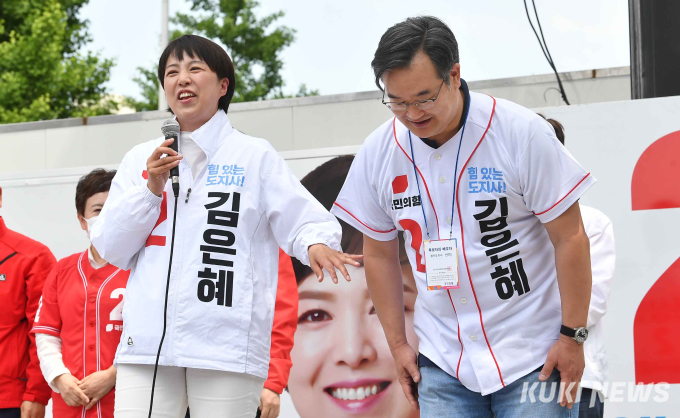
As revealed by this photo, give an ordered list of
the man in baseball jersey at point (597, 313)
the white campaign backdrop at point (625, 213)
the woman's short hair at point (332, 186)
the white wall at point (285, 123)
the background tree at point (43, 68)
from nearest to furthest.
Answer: the man in baseball jersey at point (597, 313), the white campaign backdrop at point (625, 213), the woman's short hair at point (332, 186), the white wall at point (285, 123), the background tree at point (43, 68)

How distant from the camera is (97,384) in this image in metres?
2.68

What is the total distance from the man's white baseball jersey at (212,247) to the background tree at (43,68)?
44.2 feet

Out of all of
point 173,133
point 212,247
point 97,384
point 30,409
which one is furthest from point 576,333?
point 30,409

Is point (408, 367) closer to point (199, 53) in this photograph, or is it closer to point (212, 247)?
point (212, 247)

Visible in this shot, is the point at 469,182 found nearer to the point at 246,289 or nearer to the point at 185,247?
the point at 246,289

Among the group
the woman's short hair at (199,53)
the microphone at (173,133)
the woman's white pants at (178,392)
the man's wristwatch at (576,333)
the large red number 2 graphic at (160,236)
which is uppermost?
the woman's short hair at (199,53)

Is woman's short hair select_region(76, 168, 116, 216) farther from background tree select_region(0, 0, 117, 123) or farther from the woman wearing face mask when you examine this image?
background tree select_region(0, 0, 117, 123)

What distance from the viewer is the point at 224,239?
2.08 meters

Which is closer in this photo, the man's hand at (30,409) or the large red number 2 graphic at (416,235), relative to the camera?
the large red number 2 graphic at (416,235)

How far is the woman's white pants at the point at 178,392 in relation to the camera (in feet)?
6.59

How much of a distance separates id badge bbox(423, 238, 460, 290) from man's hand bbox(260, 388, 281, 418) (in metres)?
1.03

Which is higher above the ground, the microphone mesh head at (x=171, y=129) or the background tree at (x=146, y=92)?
the background tree at (x=146, y=92)

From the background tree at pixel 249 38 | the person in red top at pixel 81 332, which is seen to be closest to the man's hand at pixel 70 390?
the person in red top at pixel 81 332

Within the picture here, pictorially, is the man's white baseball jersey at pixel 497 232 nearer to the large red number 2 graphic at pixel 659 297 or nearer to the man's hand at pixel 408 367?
the man's hand at pixel 408 367
